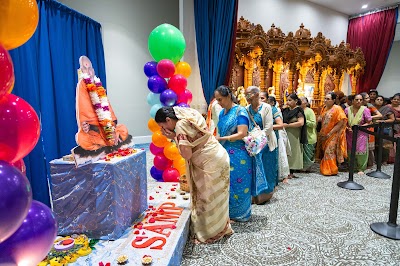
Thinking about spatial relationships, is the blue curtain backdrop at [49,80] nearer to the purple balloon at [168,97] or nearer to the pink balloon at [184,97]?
the purple balloon at [168,97]

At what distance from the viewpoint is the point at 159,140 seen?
367 cm

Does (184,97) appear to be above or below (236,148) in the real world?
above

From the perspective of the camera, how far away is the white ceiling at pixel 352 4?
768 cm

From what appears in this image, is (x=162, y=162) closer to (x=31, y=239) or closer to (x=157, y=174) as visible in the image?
(x=157, y=174)

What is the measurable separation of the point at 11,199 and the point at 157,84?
277 centimetres

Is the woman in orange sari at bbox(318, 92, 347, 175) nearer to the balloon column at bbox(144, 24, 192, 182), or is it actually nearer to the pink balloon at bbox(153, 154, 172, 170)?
the balloon column at bbox(144, 24, 192, 182)

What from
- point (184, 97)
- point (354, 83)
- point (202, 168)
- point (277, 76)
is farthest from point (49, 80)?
point (354, 83)

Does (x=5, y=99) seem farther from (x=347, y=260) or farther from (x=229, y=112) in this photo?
(x=347, y=260)

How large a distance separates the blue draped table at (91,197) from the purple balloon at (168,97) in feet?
4.91

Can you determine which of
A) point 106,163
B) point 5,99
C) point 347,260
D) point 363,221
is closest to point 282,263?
point 347,260

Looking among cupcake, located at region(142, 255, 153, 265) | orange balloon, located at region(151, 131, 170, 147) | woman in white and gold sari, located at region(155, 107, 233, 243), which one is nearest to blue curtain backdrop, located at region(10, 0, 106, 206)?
orange balloon, located at region(151, 131, 170, 147)

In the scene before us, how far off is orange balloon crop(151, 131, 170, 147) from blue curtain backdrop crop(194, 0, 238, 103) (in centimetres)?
144

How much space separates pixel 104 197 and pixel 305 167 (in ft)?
12.1

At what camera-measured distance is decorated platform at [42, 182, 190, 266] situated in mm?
1753
